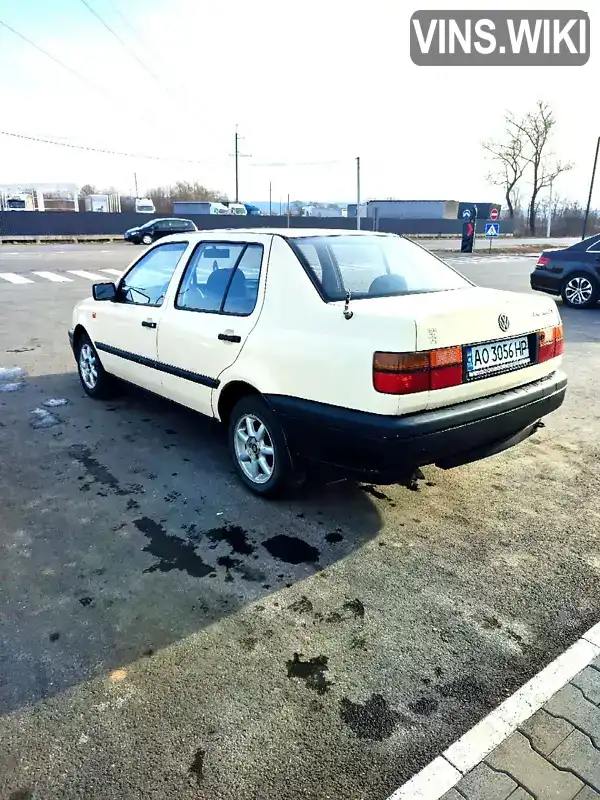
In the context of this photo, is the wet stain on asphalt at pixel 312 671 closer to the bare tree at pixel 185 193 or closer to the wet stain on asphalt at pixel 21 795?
the wet stain on asphalt at pixel 21 795

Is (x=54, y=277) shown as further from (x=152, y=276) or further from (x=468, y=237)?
(x=468, y=237)

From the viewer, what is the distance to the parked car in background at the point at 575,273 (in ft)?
37.7

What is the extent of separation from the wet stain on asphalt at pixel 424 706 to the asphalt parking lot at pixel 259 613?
0.01 meters

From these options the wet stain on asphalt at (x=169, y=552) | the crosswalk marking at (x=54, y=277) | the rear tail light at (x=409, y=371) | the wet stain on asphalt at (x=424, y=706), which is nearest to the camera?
the wet stain on asphalt at (x=424, y=706)

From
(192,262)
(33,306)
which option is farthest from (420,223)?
(192,262)

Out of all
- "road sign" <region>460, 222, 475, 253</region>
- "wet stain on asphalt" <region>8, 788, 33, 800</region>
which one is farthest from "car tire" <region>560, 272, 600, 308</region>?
"road sign" <region>460, 222, 475, 253</region>

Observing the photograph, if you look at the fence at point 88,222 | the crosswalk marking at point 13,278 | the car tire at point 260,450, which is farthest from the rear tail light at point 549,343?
the fence at point 88,222

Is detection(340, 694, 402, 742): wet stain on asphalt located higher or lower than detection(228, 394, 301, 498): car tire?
lower

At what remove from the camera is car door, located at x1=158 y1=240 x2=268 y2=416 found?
3.71m

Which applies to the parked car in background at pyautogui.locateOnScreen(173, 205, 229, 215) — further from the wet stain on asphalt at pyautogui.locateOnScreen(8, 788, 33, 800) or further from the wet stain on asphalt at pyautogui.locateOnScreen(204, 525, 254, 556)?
the wet stain on asphalt at pyautogui.locateOnScreen(8, 788, 33, 800)

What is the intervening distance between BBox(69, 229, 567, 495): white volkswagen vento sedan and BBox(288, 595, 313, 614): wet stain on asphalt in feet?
2.40

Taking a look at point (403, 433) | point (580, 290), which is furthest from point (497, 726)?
point (580, 290)

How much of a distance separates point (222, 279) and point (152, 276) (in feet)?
3.65

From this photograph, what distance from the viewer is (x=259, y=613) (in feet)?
8.93
